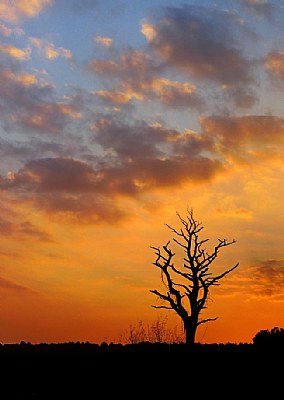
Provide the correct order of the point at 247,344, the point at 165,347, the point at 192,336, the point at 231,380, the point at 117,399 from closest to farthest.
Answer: the point at 117,399 → the point at 231,380 → the point at 165,347 → the point at 247,344 → the point at 192,336

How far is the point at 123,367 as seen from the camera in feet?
62.8

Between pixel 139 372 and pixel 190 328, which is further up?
pixel 190 328

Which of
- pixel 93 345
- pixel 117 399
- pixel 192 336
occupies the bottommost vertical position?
pixel 117 399

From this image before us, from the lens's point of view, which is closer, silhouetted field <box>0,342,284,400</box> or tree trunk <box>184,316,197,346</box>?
silhouetted field <box>0,342,284,400</box>

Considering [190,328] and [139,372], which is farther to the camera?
[190,328]

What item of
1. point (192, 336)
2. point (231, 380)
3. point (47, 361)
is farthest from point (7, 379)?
point (192, 336)

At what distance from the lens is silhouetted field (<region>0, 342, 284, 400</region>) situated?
18.0 m

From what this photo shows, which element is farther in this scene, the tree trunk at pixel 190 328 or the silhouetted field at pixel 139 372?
the tree trunk at pixel 190 328

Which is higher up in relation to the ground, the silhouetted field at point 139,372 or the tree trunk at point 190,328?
the tree trunk at point 190,328

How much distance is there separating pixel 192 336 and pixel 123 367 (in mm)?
19005

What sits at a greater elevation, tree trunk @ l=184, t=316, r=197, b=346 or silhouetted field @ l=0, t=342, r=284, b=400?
tree trunk @ l=184, t=316, r=197, b=346

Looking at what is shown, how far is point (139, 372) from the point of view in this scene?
Answer: 61.9 feet

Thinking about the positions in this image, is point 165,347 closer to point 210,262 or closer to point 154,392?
point 154,392

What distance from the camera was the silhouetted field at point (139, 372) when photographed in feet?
59.1
